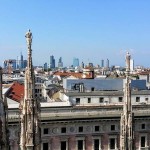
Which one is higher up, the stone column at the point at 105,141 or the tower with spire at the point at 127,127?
the tower with spire at the point at 127,127

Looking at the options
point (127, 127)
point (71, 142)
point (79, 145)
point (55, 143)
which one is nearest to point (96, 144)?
point (79, 145)

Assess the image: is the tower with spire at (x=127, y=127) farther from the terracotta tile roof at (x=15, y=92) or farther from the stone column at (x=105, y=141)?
the terracotta tile roof at (x=15, y=92)

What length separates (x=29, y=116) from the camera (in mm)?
15180

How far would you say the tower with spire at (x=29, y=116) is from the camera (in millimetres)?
15055

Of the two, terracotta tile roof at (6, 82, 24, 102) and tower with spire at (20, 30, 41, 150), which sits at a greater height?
tower with spire at (20, 30, 41, 150)

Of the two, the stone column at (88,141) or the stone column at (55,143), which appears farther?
the stone column at (88,141)

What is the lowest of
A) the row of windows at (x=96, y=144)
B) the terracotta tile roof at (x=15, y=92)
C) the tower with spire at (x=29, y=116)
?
Answer: the row of windows at (x=96, y=144)

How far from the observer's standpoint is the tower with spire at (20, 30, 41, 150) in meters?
15.1

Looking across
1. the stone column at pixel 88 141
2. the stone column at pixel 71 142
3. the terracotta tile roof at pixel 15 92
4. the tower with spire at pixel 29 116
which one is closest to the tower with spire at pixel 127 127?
the tower with spire at pixel 29 116

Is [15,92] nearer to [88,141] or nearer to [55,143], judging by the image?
[55,143]

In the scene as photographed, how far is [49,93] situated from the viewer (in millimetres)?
55719

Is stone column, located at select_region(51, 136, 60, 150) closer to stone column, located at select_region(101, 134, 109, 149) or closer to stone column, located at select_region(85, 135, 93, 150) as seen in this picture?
stone column, located at select_region(85, 135, 93, 150)

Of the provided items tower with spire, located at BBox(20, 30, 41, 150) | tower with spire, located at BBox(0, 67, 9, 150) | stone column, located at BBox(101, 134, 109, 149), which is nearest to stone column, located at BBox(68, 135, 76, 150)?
stone column, located at BBox(101, 134, 109, 149)

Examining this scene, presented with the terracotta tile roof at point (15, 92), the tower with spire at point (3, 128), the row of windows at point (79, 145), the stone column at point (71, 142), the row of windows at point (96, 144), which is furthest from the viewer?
the terracotta tile roof at point (15, 92)
